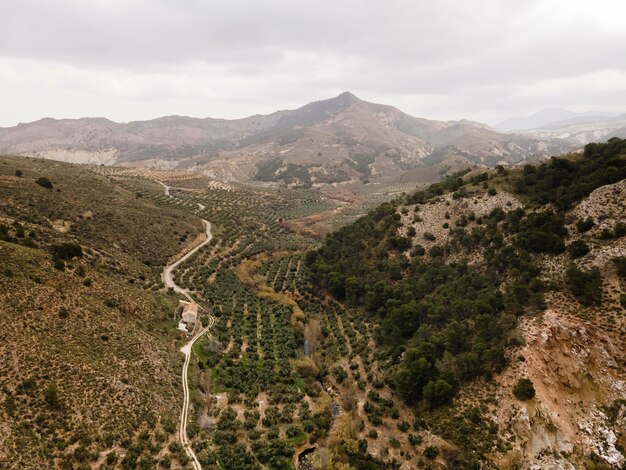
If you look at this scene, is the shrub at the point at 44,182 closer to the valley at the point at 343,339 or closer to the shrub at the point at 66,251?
the valley at the point at 343,339

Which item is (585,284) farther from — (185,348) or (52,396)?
(52,396)

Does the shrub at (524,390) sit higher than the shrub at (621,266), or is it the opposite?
the shrub at (621,266)

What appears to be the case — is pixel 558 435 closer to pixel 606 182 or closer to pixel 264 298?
pixel 606 182

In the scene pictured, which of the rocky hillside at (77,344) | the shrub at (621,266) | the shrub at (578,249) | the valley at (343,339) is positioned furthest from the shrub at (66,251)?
the shrub at (621,266)

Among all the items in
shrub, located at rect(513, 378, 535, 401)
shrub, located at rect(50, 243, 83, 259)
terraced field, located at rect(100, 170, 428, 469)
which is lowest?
terraced field, located at rect(100, 170, 428, 469)

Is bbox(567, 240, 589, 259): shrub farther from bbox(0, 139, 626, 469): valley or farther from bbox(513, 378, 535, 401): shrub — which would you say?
bbox(513, 378, 535, 401): shrub

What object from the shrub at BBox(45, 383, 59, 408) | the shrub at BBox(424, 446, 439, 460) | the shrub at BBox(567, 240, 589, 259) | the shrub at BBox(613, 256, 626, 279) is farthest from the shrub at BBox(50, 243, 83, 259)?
the shrub at BBox(613, 256, 626, 279)
